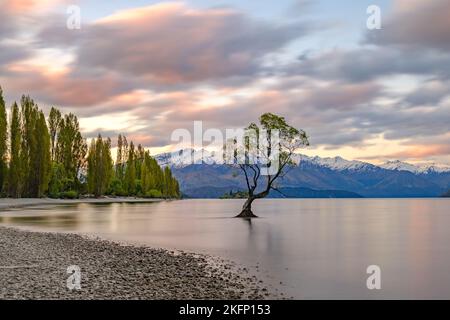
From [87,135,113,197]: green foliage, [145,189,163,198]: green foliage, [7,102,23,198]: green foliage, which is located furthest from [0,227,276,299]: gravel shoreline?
[145,189,163,198]: green foliage

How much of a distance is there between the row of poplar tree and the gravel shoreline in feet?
218

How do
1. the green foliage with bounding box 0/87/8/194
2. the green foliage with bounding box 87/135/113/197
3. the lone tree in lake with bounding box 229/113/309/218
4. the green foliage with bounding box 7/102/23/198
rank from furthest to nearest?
1. the green foliage with bounding box 87/135/113/197
2. the green foliage with bounding box 7/102/23/198
3. the green foliage with bounding box 0/87/8/194
4. the lone tree in lake with bounding box 229/113/309/218

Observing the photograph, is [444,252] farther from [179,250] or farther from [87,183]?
[87,183]

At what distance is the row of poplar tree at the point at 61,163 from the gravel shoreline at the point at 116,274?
66532mm

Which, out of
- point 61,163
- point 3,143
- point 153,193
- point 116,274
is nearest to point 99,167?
point 61,163

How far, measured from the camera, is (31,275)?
17047 millimetres

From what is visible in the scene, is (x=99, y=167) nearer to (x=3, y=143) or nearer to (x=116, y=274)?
(x=3, y=143)

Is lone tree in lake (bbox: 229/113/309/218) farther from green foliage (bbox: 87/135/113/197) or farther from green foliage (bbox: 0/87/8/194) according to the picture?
green foliage (bbox: 87/135/113/197)

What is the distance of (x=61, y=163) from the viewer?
383 ft

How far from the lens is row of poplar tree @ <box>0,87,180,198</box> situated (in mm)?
89938

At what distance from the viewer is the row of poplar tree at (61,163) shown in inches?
3541

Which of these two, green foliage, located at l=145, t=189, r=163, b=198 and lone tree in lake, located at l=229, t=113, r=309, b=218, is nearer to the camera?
lone tree in lake, located at l=229, t=113, r=309, b=218

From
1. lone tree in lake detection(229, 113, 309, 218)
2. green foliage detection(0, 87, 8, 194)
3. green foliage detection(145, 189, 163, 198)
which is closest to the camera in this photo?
lone tree in lake detection(229, 113, 309, 218)

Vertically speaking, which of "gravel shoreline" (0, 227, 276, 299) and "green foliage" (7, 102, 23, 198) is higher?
"green foliage" (7, 102, 23, 198)
